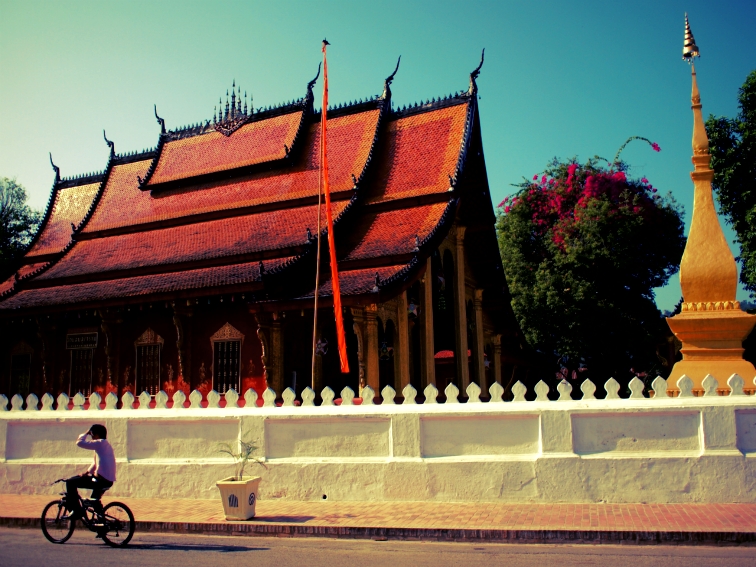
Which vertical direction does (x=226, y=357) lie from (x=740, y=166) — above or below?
below

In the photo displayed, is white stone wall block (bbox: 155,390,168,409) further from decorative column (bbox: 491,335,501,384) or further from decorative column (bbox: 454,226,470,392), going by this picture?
decorative column (bbox: 491,335,501,384)

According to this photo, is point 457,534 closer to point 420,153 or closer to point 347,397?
point 347,397

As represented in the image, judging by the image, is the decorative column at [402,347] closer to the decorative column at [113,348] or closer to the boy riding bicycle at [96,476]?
the decorative column at [113,348]

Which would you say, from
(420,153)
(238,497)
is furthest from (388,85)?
(238,497)

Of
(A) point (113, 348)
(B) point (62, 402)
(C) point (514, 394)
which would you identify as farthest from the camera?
(A) point (113, 348)

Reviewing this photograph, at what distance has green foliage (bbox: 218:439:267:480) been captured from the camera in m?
9.64

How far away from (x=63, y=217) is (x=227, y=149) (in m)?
6.88

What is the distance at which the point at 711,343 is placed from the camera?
1022 centimetres

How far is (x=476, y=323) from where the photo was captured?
20453 mm

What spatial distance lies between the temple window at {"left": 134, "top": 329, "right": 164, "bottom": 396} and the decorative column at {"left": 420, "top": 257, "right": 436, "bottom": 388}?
603 centimetres

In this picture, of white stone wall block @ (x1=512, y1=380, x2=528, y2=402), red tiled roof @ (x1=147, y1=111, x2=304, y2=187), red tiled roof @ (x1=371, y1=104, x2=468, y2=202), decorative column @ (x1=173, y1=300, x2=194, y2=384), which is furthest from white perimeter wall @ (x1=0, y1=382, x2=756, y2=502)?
red tiled roof @ (x1=147, y1=111, x2=304, y2=187)

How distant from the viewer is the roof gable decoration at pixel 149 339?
1736cm

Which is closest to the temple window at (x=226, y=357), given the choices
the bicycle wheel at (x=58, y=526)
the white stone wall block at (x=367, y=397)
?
the white stone wall block at (x=367, y=397)

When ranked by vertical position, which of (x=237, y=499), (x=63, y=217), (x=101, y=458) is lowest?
(x=237, y=499)
